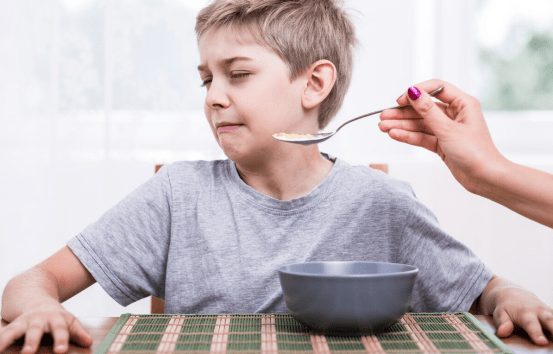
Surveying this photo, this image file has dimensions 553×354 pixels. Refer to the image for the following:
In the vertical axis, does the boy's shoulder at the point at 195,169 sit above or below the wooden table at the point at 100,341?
above

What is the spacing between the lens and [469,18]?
1.83 meters

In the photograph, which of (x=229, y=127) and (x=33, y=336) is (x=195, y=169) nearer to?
(x=229, y=127)

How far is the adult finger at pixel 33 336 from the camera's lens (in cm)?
56

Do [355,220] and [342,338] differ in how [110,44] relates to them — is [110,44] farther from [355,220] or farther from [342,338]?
[342,338]

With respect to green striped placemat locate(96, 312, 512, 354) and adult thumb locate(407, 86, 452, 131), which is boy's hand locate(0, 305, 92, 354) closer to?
green striped placemat locate(96, 312, 512, 354)

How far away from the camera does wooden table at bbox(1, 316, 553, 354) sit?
57cm

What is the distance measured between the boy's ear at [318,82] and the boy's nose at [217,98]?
18 centimetres

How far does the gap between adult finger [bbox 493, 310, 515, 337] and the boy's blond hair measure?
0.58 m

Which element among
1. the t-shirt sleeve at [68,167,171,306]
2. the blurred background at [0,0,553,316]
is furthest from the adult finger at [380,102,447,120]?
the blurred background at [0,0,553,316]

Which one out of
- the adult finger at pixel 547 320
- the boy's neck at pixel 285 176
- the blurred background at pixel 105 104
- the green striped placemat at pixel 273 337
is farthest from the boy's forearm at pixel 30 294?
the blurred background at pixel 105 104

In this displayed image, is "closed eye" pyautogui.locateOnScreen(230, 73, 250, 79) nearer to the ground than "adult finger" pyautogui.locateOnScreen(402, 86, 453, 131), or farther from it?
farther from it

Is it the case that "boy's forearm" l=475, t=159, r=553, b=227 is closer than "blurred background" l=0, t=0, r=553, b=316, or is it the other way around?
"boy's forearm" l=475, t=159, r=553, b=227

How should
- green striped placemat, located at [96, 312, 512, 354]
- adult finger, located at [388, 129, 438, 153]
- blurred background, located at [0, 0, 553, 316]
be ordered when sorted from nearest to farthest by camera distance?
1. green striped placemat, located at [96, 312, 512, 354]
2. adult finger, located at [388, 129, 438, 153]
3. blurred background, located at [0, 0, 553, 316]

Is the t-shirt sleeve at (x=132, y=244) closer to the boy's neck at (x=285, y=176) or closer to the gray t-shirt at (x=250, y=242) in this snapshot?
the gray t-shirt at (x=250, y=242)
